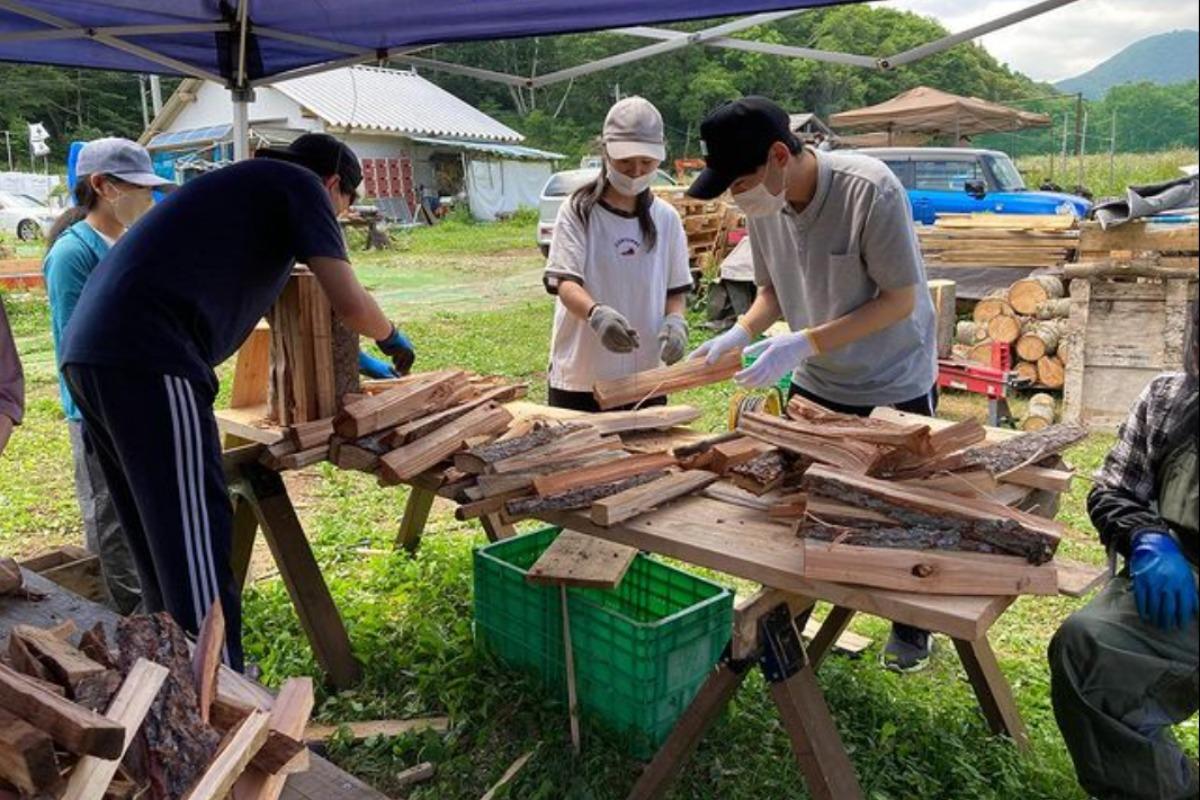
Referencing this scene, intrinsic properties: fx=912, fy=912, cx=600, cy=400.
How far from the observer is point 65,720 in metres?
1.34

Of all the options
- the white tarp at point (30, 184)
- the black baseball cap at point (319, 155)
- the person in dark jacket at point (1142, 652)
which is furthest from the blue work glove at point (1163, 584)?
the white tarp at point (30, 184)

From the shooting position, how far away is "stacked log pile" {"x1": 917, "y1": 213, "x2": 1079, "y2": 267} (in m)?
8.39

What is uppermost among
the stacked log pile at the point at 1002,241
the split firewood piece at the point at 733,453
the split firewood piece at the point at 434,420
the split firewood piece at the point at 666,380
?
the stacked log pile at the point at 1002,241

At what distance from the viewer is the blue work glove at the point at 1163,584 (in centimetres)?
196

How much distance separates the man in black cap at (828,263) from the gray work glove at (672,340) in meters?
0.33

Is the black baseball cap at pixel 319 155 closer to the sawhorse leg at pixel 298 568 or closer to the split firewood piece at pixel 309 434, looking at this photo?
the split firewood piece at pixel 309 434

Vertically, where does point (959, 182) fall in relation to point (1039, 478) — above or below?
above

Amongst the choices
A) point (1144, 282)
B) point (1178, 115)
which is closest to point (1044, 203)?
point (1144, 282)

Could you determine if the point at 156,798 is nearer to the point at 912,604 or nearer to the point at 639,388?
the point at 912,604

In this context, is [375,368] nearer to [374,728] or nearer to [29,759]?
[374,728]

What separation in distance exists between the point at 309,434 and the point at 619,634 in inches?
44.4

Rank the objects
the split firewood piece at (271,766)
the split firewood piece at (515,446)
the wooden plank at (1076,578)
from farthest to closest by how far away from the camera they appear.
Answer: the split firewood piece at (515,446) → the wooden plank at (1076,578) → the split firewood piece at (271,766)

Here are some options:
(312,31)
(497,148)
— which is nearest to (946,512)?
(312,31)

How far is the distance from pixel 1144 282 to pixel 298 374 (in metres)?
5.56
